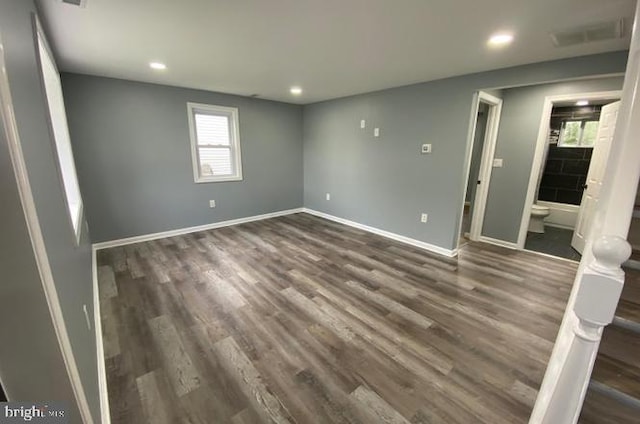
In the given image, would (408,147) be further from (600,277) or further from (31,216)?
(31,216)

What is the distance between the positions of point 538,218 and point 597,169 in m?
1.36

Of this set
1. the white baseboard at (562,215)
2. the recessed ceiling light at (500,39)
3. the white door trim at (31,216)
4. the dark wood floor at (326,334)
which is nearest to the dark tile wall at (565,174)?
the white baseboard at (562,215)

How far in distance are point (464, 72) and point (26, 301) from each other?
3.86 m

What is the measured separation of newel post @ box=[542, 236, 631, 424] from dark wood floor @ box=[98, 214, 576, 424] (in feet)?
2.57

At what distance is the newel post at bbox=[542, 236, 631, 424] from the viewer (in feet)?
2.30

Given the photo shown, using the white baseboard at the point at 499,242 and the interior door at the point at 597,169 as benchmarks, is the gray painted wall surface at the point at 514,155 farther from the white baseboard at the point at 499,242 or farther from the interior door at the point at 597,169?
the interior door at the point at 597,169

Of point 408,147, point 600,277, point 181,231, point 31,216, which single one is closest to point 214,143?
point 181,231

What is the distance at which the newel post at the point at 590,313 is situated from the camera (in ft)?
2.30

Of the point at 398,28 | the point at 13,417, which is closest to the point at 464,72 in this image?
the point at 398,28

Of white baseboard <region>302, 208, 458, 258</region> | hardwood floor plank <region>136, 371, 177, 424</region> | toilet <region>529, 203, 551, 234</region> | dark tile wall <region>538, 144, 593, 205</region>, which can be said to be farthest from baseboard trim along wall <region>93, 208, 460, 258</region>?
dark tile wall <region>538, 144, 593, 205</region>

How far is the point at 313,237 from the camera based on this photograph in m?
4.20

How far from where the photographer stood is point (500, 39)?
2102 mm

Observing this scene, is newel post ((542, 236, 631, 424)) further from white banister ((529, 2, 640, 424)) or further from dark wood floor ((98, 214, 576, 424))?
dark wood floor ((98, 214, 576, 424))

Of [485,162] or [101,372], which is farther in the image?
[485,162]
